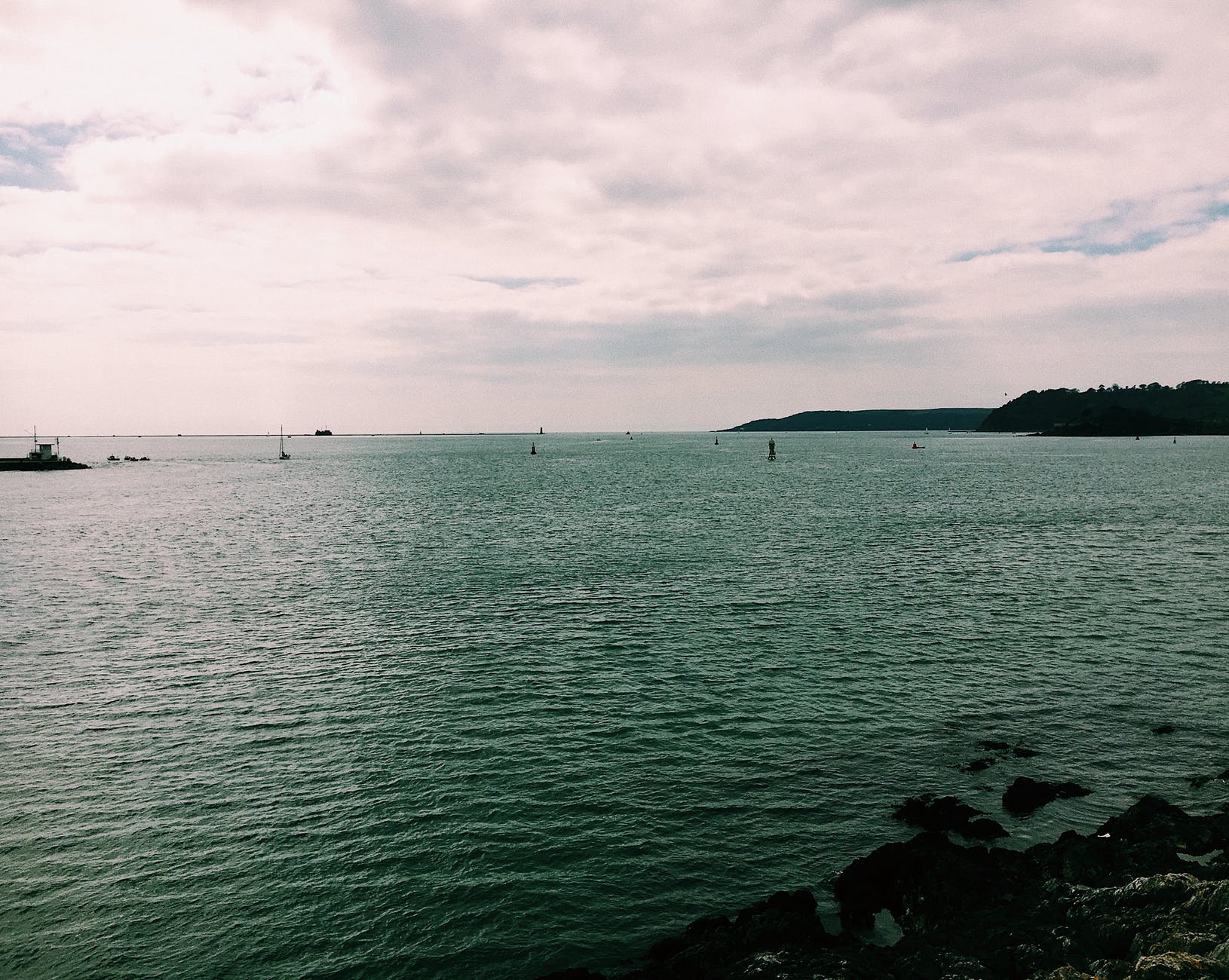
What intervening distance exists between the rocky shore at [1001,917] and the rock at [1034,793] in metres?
1.87

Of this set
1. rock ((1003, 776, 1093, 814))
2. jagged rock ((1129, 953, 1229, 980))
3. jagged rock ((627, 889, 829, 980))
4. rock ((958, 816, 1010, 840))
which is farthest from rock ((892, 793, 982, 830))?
jagged rock ((1129, 953, 1229, 980))

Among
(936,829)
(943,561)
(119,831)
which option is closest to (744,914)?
(936,829)

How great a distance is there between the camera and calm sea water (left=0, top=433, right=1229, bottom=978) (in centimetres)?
1855

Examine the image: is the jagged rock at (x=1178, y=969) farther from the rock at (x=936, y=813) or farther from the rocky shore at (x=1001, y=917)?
the rock at (x=936, y=813)

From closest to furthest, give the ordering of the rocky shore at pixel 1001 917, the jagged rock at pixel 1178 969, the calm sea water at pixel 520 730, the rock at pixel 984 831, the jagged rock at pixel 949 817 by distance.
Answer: the jagged rock at pixel 1178 969 < the rocky shore at pixel 1001 917 < the calm sea water at pixel 520 730 < the rock at pixel 984 831 < the jagged rock at pixel 949 817

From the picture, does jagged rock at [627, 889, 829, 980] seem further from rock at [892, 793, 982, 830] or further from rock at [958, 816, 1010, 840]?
rock at [958, 816, 1010, 840]

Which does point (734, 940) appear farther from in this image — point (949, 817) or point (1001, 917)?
point (949, 817)

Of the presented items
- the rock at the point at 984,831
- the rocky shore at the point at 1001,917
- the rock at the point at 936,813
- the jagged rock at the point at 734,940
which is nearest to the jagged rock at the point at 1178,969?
the rocky shore at the point at 1001,917

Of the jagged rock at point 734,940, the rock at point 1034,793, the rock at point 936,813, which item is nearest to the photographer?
the jagged rock at point 734,940

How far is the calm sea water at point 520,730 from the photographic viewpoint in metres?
18.5

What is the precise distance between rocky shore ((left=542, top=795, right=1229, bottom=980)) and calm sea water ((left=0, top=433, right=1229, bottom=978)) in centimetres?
141

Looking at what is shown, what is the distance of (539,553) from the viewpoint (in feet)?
224

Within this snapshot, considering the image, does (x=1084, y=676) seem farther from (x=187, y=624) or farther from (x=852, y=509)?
(x=852, y=509)

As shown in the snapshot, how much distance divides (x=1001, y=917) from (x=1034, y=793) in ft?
24.5
